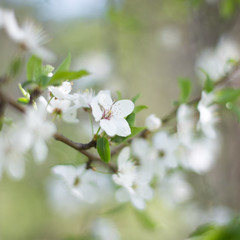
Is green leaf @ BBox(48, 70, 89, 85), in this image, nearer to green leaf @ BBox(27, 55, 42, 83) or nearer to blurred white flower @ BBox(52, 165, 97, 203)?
green leaf @ BBox(27, 55, 42, 83)

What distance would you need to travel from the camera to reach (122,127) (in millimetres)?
938

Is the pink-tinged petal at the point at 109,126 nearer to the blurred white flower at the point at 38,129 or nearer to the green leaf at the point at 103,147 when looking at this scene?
the green leaf at the point at 103,147

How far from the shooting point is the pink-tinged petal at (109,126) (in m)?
0.91

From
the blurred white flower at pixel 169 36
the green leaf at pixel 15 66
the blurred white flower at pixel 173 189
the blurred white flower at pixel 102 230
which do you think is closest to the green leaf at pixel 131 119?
the green leaf at pixel 15 66

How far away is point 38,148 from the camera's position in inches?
35.4

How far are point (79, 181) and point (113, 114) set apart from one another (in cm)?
30

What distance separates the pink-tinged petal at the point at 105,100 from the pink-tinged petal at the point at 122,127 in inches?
2.1

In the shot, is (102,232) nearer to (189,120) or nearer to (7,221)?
(189,120)

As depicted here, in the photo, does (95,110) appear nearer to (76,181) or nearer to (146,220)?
(76,181)

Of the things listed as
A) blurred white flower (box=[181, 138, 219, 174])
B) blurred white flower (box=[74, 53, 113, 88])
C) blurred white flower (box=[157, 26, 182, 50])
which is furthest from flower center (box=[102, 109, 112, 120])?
blurred white flower (box=[157, 26, 182, 50])

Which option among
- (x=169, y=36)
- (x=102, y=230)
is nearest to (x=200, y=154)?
(x=102, y=230)

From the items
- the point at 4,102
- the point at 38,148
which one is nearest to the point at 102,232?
the point at 38,148

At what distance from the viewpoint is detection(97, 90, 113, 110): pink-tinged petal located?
95cm

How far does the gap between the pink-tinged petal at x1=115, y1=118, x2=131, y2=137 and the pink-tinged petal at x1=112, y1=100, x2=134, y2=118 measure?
14 mm
